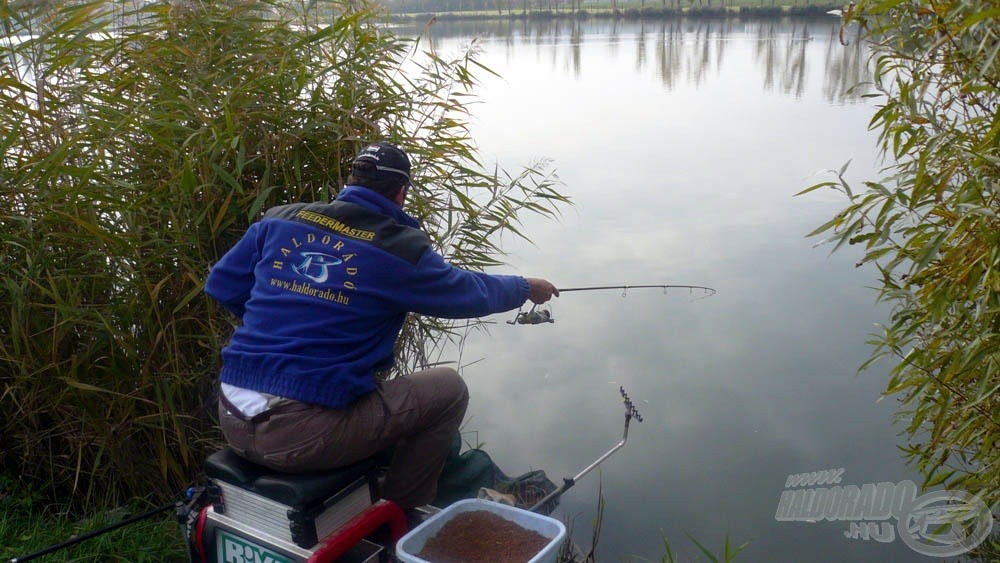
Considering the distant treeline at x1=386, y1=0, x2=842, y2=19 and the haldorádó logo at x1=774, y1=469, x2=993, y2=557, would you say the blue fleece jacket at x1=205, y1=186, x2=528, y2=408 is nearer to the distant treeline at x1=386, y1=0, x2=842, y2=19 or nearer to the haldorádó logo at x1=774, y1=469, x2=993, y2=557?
the haldorádó logo at x1=774, y1=469, x2=993, y2=557

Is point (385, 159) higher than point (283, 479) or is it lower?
higher

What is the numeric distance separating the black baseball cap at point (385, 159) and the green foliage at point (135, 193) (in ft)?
2.11

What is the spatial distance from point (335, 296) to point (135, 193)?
3.73ft

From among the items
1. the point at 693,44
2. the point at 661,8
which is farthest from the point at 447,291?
the point at 661,8

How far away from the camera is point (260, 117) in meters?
2.89

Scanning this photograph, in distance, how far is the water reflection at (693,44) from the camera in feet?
33.1

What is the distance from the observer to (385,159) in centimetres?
218

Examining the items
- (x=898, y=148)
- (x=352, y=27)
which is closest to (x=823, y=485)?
(x=898, y=148)

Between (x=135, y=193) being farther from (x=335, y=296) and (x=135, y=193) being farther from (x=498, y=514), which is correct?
(x=498, y=514)

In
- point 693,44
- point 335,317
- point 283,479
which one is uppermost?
point 335,317

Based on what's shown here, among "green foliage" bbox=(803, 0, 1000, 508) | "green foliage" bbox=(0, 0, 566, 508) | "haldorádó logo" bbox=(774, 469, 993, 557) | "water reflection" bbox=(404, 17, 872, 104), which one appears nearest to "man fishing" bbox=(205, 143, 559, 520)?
"green foliage" bbox=(0, 0, 566, 508)

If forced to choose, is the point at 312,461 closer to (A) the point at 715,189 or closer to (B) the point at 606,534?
(B) the point at 606,534

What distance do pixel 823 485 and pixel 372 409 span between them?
2.18 meters

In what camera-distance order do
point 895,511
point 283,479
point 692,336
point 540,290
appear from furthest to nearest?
point 692,336
point 895,511
point 540,290
point 283,479
